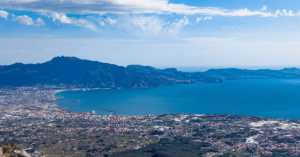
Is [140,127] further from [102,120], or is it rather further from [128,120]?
[102,120]

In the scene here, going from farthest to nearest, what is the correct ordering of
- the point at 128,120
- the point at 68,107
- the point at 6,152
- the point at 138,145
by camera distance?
1. the point at 68,107
2. the point at 128,120
3. the point at 138,145
4. the point at 6,152

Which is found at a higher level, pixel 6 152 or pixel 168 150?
pixel 6 152

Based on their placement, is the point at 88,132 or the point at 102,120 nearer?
the point at 88,132

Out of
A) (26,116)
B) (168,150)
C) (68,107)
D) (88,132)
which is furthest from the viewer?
(68,107)

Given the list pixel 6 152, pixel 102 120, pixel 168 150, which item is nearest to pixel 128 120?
pixel 102 120

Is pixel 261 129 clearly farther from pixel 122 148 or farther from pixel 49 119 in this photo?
pixel 49 119

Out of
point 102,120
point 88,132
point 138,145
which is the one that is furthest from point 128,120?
point 138,145
